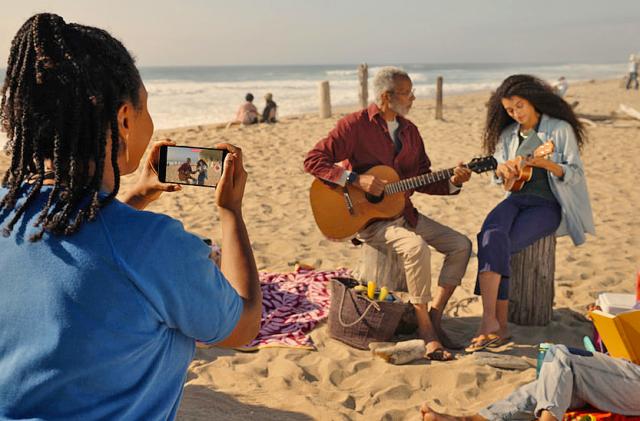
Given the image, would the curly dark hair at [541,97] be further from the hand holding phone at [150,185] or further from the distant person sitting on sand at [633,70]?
the distant person sitting on sand at [633,70]

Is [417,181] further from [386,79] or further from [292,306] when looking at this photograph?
[292,306]

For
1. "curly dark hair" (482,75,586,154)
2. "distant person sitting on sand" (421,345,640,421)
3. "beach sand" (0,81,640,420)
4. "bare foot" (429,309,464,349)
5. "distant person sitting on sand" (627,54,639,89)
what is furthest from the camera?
"distant person sitting on sand" (627,54,639,89)

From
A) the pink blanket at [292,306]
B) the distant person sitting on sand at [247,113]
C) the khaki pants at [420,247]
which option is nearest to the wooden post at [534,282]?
the khaki pants at [420,247]

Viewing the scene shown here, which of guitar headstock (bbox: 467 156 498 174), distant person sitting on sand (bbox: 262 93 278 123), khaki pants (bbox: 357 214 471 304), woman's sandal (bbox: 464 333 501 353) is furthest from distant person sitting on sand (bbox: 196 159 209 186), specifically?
distant person sitting on sand (bbox: 262 93 278 123)

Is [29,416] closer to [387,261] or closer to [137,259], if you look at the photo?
[137,259]

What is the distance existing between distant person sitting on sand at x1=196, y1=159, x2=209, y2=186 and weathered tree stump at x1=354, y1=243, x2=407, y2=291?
3072 millimetres

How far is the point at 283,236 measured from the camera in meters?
6.76

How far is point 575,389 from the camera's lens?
3.07 metres

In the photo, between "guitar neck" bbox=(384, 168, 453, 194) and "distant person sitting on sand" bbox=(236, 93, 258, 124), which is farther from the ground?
"guitar neck" bbox=(384, 168, 453, 194)

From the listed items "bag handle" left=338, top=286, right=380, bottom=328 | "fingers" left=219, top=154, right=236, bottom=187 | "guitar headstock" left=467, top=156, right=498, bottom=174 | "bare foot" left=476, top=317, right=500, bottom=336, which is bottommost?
"bare foot" left=476, top=317, right=500, bottom=336

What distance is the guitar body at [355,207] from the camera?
486cm

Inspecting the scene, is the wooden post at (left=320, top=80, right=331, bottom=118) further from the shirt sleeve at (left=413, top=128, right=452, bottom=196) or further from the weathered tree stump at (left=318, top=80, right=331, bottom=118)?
the shirt sleeve at (left=413, top=128, right=452, bottom=196)

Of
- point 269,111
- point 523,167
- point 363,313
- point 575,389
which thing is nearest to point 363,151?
point 523,167

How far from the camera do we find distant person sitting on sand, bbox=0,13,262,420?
1351 millimetres
